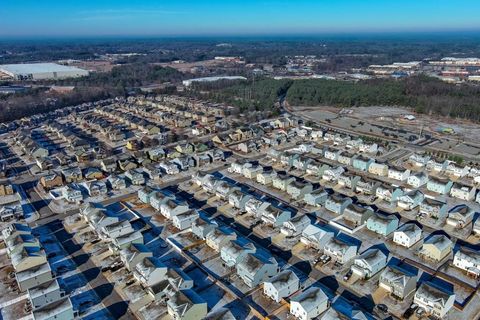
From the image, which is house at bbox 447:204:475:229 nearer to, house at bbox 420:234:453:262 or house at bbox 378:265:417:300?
house at bbox 420:234:453:262

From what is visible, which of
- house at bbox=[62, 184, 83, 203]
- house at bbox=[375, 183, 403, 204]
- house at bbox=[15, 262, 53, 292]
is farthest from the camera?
house at bbox=[62, 184, 83, 203]

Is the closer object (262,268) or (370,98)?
(262,268)

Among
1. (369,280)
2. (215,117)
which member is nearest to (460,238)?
(369,280)

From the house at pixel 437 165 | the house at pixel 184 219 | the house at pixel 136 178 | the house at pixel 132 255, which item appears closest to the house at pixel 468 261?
the house at pixel 437 165

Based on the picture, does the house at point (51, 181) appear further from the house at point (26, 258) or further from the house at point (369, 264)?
the house at point (369, 264)

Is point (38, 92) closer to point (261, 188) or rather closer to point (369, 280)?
point (261, 188)

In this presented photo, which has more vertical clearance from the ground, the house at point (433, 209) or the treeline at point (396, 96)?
the treeline at point (396, 96)

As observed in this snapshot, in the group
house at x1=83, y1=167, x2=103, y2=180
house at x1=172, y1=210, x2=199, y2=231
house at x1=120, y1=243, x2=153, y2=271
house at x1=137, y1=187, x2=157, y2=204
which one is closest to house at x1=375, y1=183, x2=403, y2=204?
house at x1=172, y1=210, x2=199, y2=231
